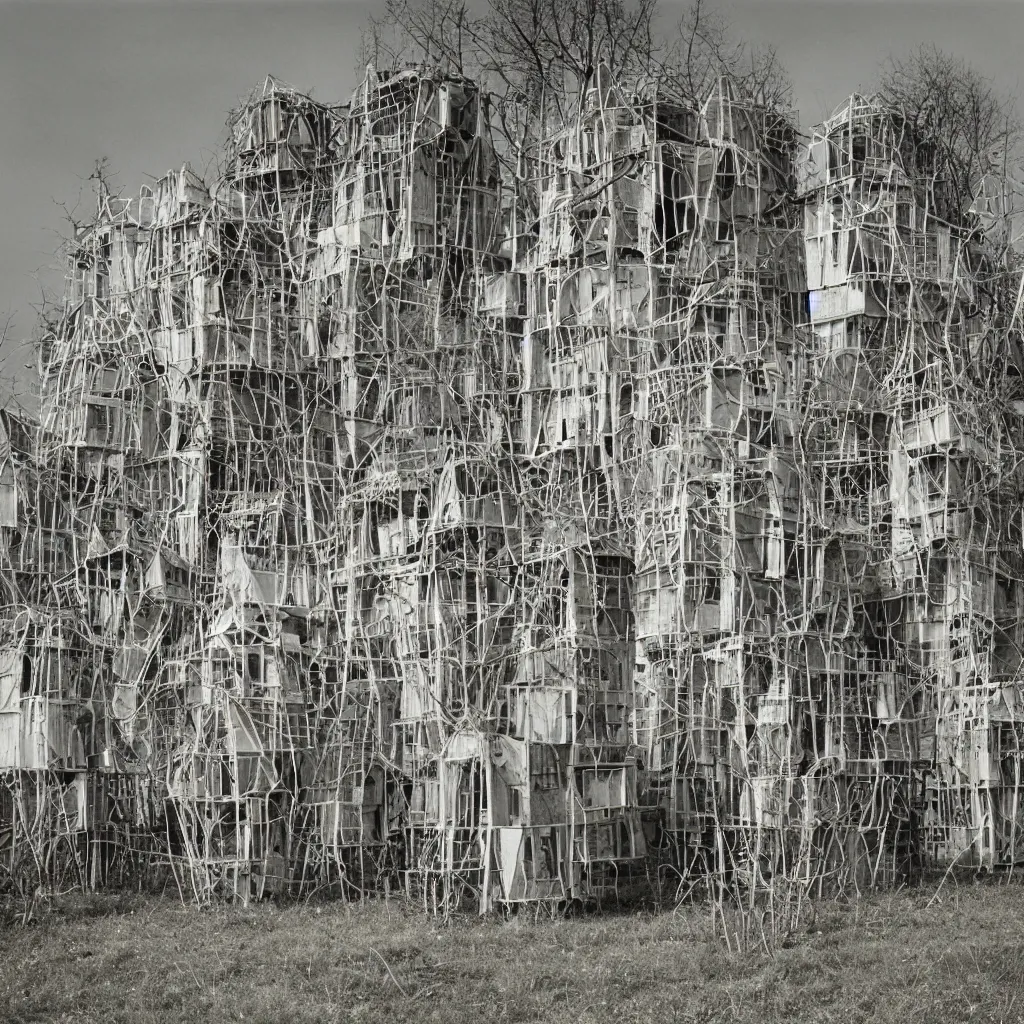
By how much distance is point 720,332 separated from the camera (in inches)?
1404

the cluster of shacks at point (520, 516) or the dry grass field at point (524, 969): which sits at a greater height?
the cluster of shacks at point (520, 516)

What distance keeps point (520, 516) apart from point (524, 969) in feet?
35.0

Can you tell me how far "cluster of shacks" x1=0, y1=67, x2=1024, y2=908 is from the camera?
2944cm

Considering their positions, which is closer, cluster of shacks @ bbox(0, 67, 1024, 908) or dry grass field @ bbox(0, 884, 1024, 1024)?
dry grass field @ bbox(0, 884, 1024, 1024)

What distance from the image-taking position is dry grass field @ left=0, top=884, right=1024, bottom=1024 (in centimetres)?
2142

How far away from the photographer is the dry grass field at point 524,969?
21.4 m

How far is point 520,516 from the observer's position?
104ft

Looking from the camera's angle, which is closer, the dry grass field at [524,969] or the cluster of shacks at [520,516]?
the dry grass field at [524,969]

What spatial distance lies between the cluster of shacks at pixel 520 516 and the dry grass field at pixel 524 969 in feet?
6.24

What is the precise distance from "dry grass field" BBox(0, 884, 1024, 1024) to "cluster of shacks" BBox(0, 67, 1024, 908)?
6.24 feet

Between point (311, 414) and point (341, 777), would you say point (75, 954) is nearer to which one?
point (341, 777)

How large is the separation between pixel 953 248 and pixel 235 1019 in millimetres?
25184

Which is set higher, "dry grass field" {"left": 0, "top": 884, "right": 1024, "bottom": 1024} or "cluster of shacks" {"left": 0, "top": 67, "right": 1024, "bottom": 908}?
"cluster of shacks" {"left": 0, "top": 67, "right": 1024, "bottom": 908}

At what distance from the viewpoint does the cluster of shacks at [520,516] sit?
1159 inches
